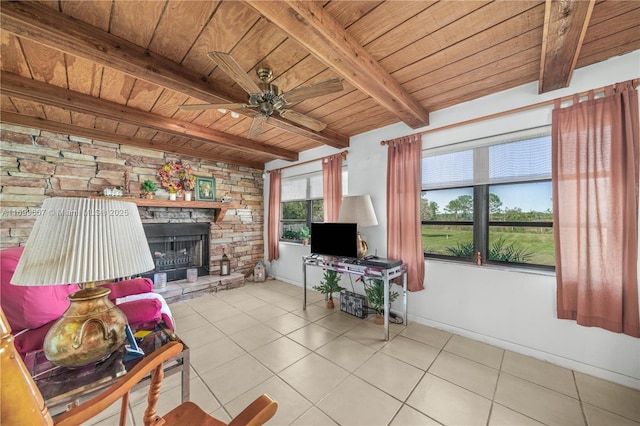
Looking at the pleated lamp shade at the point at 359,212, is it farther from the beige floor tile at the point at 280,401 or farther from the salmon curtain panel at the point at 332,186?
the beige floor tile at the point at 280,401

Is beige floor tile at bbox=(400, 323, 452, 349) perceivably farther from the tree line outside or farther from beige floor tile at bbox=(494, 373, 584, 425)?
the tree line outside

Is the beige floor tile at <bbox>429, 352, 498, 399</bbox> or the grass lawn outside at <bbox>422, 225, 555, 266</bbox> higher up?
the grass lawn outside at <bbox>422, 225, 555, 266</bbox>

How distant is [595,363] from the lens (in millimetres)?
1825

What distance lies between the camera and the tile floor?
4.97 ft

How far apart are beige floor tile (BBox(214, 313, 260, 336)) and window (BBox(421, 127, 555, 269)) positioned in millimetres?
2285

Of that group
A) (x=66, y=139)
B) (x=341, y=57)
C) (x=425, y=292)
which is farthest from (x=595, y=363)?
(x=66, y=139)

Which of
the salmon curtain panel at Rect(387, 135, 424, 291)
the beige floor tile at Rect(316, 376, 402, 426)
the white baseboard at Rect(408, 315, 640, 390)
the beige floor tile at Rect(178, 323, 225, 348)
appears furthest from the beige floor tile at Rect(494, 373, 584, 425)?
the beige floor tile at Rect(178, 323, 225, 348)

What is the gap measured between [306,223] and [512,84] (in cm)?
333

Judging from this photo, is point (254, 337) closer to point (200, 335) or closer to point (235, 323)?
point (235, 323)

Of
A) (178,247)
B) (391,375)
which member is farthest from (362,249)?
(178,247)

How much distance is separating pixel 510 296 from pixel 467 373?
2.74ft

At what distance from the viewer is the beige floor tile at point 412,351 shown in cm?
204

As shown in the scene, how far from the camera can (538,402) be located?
1.61 metres

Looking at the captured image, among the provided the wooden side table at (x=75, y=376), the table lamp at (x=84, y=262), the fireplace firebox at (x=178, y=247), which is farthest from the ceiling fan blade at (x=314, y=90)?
the fireplace firebox at (x=178, y=247)
